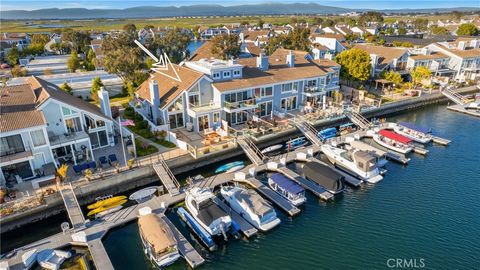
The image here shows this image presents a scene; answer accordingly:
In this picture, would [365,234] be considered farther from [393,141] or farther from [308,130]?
[393,141]

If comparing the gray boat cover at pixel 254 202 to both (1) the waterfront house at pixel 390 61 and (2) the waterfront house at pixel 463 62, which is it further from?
(2) the waterfront house at pixel 463 62

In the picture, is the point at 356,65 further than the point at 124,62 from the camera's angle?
Yes

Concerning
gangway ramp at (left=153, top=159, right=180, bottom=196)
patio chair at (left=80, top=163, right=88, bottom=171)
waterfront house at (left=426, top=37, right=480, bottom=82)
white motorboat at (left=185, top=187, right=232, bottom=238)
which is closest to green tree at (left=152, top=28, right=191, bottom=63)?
gangway ramp at (left=153, top=159, right=180, bottom=196)

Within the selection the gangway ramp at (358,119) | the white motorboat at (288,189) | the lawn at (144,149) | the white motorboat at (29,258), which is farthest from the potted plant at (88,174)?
the gangway ramp at (358,119)

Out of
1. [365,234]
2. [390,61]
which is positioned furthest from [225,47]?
[365,234]

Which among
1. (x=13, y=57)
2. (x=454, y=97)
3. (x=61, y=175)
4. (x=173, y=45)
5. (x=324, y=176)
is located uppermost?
(x=173, y=45)

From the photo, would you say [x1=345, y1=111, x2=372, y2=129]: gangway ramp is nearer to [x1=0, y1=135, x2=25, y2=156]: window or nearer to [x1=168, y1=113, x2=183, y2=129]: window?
[x1=168, y1=113, x2=183, y2=129]: window
